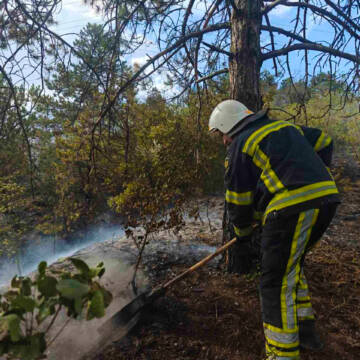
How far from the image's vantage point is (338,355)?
2.35 meters

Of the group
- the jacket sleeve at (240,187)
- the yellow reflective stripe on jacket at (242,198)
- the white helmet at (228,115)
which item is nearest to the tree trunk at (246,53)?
the white helmet at (228,115)

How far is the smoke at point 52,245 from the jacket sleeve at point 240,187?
6542 millimetres

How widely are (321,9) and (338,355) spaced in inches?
145

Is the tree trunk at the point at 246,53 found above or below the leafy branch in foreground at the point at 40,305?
above

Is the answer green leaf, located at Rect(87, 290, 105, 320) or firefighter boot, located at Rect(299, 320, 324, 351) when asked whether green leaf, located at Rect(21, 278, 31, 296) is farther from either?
firefighter boot, located at Rect(299, 320, 324, 351)

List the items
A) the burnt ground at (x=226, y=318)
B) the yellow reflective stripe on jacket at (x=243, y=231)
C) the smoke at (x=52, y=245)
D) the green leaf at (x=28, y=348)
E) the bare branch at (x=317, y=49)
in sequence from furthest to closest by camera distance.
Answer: the smoke at (x=52, y=245)
the bare branch at (x=317, y=49)
the yellow reflective stripe on jacket at (x=243, y=231)
the burnt ground at (x=226, y=318)
the green leaf at (x=28, y=348)

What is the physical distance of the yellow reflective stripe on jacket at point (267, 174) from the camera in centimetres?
214

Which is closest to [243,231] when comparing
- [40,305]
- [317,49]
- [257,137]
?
[257,137]

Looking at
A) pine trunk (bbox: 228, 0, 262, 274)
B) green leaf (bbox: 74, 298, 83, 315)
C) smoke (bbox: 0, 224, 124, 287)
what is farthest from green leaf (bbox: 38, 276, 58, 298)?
smoke (bbox: 0, 224, 124, 287)

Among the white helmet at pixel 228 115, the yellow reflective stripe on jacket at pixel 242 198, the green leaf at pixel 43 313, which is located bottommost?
the green leaf at pixel 43 313

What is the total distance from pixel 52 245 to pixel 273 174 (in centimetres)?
855

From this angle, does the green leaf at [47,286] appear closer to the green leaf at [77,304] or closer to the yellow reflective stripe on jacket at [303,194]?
the green leaf at [77,304]

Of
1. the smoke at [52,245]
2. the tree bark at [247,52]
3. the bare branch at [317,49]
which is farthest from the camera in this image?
the smoke at [52,245]

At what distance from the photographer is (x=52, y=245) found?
29.5 feet
